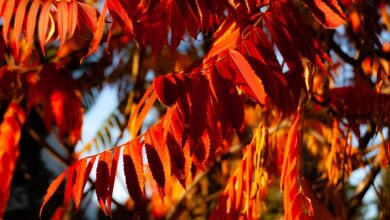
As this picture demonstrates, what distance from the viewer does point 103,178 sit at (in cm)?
152

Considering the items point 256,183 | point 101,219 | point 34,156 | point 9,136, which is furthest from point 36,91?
point 34,156

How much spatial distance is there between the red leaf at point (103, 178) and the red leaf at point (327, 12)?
0.59 meters

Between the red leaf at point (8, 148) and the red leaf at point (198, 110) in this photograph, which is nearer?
the red leaf at point (198, 110)

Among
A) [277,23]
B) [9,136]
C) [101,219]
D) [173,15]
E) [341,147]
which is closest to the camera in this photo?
[277,23]

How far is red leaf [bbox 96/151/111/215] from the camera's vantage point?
1508 millimetres

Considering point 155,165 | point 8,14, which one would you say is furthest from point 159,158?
point 8,14

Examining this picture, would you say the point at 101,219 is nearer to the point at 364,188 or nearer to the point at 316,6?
the point at 364,188

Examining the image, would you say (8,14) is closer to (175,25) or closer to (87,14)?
(87,14)

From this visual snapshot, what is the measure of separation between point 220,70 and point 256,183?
0.33 m

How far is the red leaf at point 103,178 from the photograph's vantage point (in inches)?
59.4

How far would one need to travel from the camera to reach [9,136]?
2744 millimetres

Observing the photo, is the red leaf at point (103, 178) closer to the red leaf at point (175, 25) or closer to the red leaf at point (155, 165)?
the red leaf at point (155, 165)

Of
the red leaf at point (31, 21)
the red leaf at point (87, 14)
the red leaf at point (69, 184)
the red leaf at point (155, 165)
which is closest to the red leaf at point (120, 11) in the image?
the red leaf at point (87, 14)

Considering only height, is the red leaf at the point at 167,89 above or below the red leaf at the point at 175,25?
below
